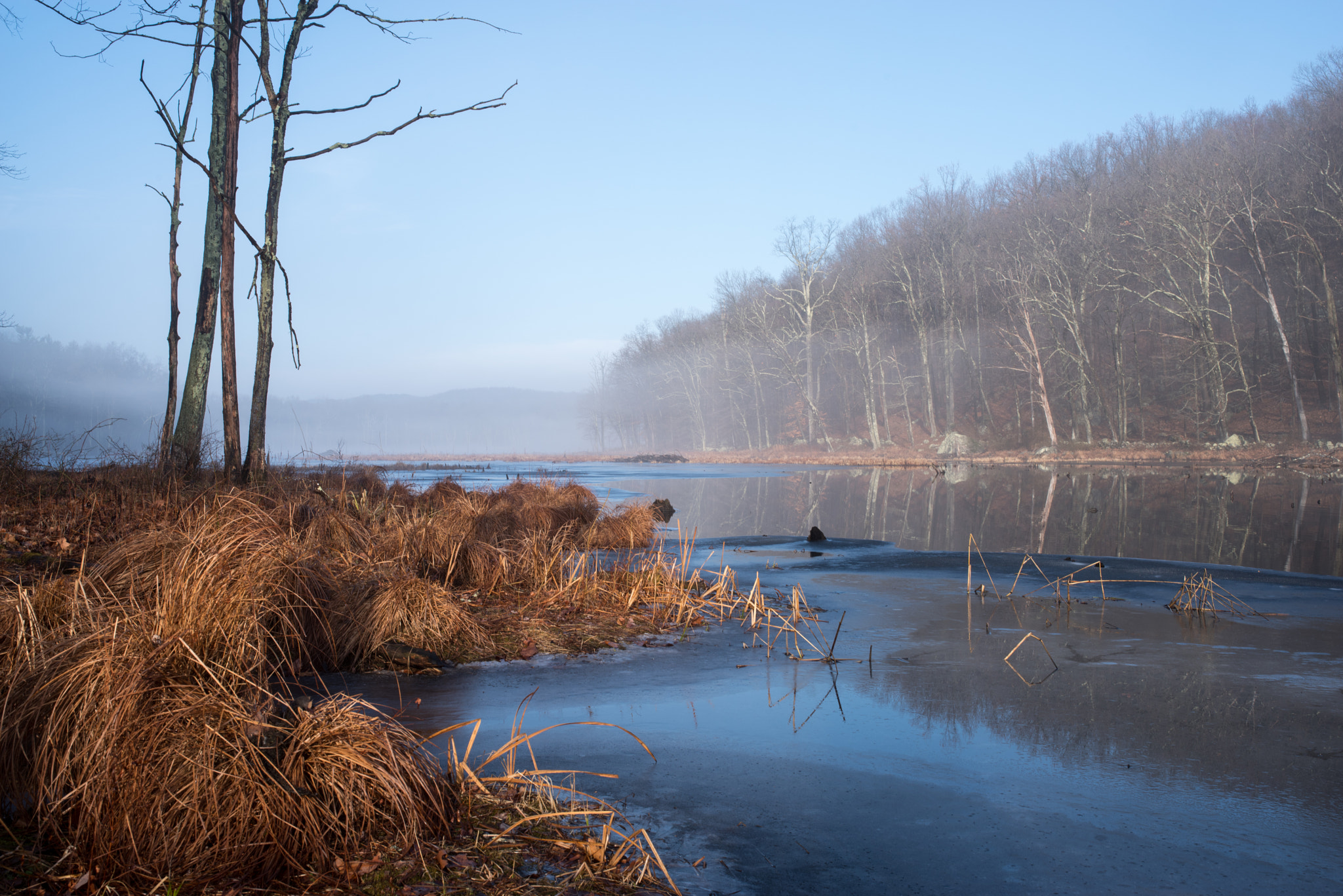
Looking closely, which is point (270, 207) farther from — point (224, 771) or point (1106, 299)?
point (1106, 299)

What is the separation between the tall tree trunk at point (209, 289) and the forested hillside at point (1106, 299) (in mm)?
32215

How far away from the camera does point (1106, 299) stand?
150 feet

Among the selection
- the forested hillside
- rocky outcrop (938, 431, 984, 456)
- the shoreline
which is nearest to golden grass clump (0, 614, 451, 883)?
the shoreline

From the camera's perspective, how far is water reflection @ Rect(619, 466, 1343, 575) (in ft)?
40.4

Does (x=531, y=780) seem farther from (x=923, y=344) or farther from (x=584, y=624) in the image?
(x=923, y=344)

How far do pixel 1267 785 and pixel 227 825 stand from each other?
445 centimetres

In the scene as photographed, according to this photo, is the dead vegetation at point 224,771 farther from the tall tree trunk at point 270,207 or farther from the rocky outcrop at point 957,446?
the rocky outcrop at point 957,446

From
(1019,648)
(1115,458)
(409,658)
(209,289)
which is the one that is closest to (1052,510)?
(1019,648)

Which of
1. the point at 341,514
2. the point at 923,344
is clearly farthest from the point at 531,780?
the point at 923,344

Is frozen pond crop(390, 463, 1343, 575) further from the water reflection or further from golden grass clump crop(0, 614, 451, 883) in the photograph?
golden grass clump crop(0, 614, 451, 883)

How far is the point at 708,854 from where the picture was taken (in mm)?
3199

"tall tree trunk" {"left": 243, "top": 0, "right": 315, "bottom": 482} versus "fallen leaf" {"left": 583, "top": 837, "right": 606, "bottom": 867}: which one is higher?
"tall tree trunk" {"left": 243, "top": 0, "right": 315, "bottom": 482}

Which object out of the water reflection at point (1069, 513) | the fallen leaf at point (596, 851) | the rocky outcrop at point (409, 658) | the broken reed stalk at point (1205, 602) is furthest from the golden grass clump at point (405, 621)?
the water reflection at point (1069, 513)

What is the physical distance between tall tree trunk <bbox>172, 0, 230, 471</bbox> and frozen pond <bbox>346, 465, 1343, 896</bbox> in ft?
32.1
